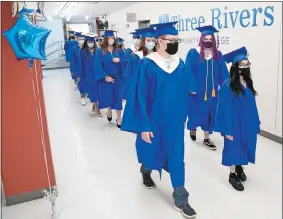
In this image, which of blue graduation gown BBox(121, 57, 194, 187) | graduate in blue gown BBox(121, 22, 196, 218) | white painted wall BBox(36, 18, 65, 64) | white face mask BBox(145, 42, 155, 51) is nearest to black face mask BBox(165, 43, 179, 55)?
graduate in blue gown BBox(121, 22, 196, 218)

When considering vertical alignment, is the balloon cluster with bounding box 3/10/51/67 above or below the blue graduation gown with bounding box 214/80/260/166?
above

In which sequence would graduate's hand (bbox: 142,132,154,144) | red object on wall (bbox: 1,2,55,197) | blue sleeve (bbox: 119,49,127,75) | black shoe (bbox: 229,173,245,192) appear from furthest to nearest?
blue sleeve (bbox: 119,49,127,75)
black shoe (bbox: 229,173,245,192)
red object on wall (bbox: 1,2,55,197)
graduate's hand (bbox: 142,132,154,144)

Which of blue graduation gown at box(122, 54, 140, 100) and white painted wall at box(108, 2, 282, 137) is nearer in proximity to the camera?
white painted wall at box(108, 2, 282, 137)

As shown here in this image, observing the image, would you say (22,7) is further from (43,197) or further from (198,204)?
(198,204)

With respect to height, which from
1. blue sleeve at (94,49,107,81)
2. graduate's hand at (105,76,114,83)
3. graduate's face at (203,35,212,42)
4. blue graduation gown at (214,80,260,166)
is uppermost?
graduate's face at (203,35,212,42)

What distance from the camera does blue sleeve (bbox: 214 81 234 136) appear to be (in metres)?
2.55

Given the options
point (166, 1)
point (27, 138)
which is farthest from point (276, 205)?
point (166, 1)

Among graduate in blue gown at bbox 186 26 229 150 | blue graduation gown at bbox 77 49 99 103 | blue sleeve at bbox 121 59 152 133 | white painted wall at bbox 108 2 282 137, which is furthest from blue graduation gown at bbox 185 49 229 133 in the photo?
blue graduation gown at bbox 77 49 99 103

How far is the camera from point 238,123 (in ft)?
8.59

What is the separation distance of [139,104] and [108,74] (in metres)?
2.55

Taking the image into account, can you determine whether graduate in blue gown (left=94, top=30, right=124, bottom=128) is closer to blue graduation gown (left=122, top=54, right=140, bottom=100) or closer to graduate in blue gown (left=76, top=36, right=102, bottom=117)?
blue graduation gown (left=122, top=54, right=140, bottom=100)

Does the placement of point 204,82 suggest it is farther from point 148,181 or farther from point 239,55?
point 148,181

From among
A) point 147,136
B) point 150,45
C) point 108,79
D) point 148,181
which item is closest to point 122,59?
point 108,79

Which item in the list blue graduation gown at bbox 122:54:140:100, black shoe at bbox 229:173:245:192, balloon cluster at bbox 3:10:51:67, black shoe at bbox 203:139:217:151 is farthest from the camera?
blue graduation gown at bbox 122:54:140:100
